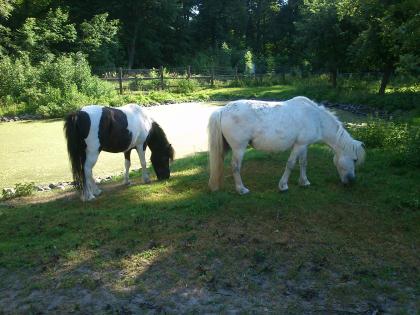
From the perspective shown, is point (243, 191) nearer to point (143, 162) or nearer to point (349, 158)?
point (349, 158)

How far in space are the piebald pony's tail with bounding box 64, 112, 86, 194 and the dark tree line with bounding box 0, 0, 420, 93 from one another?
522 cm

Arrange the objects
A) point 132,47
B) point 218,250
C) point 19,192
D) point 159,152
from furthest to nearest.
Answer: point 132,47
point 159,152
point 19,192
point 218,250

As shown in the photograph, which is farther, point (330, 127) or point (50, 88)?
point (50, 88)

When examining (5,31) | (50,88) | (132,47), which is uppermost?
(5,31)

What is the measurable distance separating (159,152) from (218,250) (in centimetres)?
347

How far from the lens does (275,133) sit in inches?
236

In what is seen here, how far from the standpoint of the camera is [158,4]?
39.2m

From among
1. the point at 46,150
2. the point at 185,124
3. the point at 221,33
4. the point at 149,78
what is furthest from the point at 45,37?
the point at 221,33

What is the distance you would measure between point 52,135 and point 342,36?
556 inches

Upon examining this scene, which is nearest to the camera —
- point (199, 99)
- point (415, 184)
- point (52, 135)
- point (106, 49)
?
point (415, 184)

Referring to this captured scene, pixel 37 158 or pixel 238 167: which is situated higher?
pixel 238 167

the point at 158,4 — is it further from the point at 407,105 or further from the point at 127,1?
the point at 407,105

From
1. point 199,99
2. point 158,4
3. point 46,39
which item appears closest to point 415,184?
point 199,99

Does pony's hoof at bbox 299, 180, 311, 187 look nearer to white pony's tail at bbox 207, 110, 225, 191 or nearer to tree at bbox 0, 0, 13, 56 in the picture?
white pony's tail at bbox 207, 110, 225, 191
